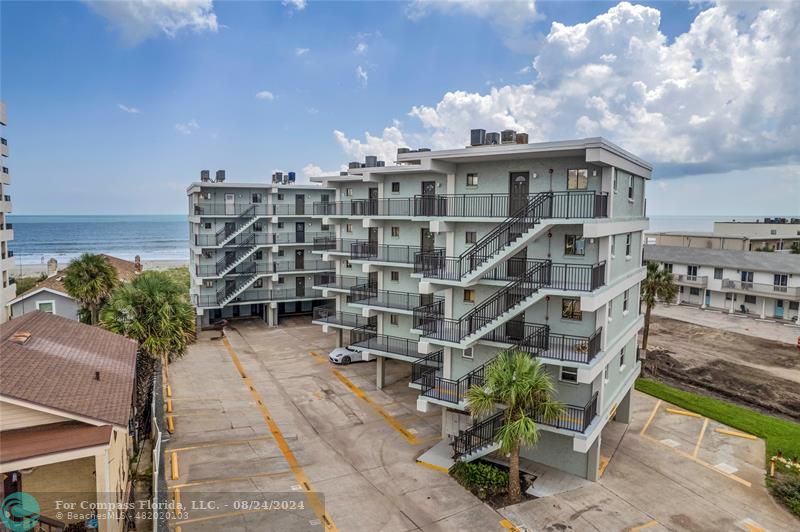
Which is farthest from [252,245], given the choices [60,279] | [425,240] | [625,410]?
[625,410]

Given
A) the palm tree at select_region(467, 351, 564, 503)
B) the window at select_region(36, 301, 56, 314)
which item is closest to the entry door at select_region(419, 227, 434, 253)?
the palm tree at select_region(467, 351, 564, 503)

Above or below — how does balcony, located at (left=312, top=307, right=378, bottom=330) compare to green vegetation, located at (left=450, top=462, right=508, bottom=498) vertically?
above

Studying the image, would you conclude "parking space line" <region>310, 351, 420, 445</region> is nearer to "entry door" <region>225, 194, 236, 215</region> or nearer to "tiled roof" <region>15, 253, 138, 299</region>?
"tiled roof" <region>15, 253, 138, 299</region>


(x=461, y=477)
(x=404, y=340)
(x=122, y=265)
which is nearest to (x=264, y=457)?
(x=461, y=477)

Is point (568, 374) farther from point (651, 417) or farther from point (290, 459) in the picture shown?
point (290, 459)

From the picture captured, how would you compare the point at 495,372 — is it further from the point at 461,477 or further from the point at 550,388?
the point at 461,477

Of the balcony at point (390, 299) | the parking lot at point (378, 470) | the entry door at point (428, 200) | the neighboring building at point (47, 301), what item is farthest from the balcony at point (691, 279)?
the neighboring building at point (47, 301)
